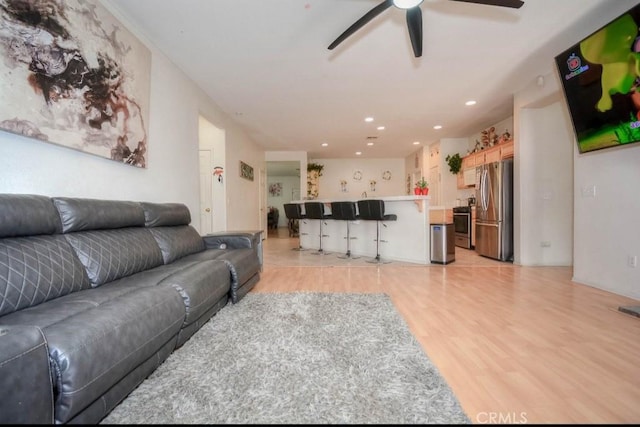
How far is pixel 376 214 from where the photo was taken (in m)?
4.36

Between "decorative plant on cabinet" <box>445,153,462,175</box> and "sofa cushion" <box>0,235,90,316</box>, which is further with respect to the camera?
"decorative plant on cabinet" <box>445,153,462,175</box>

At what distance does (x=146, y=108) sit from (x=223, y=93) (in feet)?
5.30

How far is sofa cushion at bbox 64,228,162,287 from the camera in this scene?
5.36 ft

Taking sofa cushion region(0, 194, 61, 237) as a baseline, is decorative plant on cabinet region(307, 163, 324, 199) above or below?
above

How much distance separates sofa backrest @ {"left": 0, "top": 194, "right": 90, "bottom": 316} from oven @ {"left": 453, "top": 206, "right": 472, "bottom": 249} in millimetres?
6000

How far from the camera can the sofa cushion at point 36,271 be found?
1191mm

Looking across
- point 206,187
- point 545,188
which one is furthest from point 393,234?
point 206,187

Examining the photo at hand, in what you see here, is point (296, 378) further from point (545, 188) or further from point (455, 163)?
point (455, 163)

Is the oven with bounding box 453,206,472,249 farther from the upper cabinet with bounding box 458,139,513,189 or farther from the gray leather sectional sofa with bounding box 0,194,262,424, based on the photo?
the gray leather sectional sofa with bounding box 0,194,262,424

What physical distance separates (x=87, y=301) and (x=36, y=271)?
1.01 ft

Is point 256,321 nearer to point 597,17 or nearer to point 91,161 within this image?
point 91,161

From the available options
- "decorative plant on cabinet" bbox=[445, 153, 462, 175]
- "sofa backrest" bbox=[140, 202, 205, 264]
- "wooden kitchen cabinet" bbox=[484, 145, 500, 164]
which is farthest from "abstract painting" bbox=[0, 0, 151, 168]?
"decorative plant on cabinet" bbox=[445, 153, 462, 175]

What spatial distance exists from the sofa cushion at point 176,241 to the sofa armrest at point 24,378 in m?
1.54

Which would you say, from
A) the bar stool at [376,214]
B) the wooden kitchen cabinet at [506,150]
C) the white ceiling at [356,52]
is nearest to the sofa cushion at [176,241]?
the white ceiling at [356,52]
